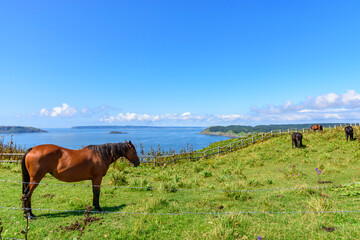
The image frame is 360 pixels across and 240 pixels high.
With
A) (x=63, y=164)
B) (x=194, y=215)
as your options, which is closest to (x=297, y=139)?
(x=194, y=215)

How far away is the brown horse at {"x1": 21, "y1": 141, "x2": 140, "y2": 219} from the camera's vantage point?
15.9 ft

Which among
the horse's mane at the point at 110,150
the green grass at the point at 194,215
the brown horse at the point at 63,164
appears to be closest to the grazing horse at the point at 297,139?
the green grass at the point at 194,215

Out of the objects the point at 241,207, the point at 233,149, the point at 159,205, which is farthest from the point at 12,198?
the point at 233,149

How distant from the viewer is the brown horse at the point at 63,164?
4.84 meters

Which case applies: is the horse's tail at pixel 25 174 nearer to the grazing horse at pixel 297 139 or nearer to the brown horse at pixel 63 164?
the brown horse at pixel 63 164

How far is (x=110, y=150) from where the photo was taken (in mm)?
5891

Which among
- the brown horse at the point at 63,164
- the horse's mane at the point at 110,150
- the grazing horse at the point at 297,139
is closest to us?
the brown horse at the point at 63,164

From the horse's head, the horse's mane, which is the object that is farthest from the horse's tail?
the horse's head

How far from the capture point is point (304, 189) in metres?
6.67

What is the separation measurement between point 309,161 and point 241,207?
418 inches

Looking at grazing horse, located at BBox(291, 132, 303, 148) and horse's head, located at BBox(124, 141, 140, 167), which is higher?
horse's head, located at BBox(124, 141, 140, 167)

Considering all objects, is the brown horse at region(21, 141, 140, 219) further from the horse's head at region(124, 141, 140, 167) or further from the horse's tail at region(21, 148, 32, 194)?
the horse's head at region(124, 141, 140, 167)

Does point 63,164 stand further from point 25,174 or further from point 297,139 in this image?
point 297,139

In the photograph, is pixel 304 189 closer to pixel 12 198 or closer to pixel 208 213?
pixel 208 213
